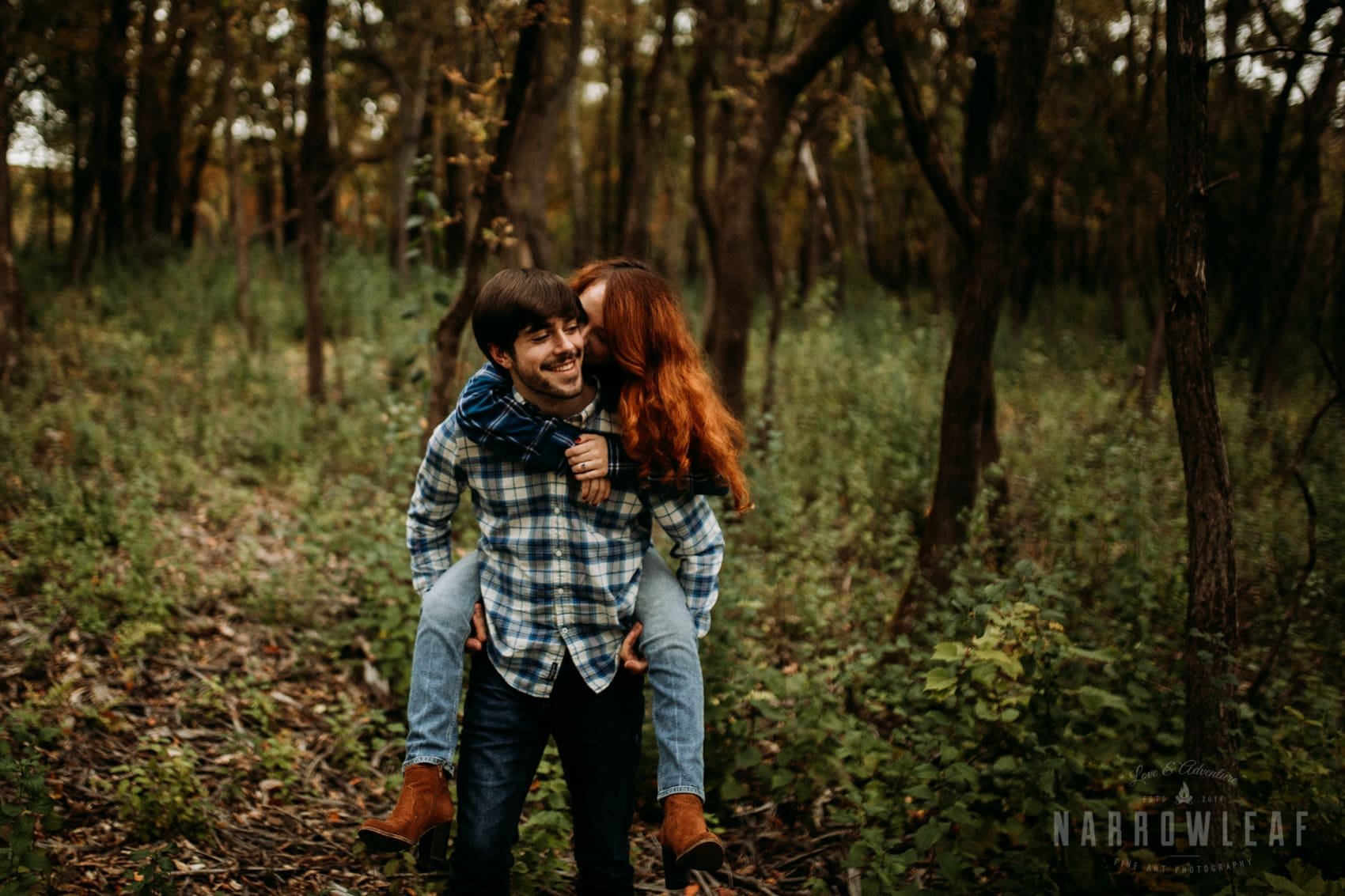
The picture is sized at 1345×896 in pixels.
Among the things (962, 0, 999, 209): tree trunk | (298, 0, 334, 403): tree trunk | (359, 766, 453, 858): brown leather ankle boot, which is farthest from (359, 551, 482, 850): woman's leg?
(298, 0, 334, 403): tree trunk

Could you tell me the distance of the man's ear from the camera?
101 inches

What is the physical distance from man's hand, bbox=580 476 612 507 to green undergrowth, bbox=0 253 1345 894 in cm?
158

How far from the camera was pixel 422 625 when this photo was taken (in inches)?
101

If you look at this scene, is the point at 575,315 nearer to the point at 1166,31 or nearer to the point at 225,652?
the point at 1166,31

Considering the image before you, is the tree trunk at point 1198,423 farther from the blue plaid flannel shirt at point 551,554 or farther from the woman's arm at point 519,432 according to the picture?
the woman's arm at point 519,432

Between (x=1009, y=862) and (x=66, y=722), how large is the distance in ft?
13.7

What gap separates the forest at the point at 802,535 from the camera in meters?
3.37

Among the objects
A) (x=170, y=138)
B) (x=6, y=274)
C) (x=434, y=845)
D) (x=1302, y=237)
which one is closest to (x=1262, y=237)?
(x=1302, y=237)

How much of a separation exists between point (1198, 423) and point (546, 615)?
259 centimetres

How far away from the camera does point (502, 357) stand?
8.46 ft

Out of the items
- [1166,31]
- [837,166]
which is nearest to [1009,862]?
[1166,31]

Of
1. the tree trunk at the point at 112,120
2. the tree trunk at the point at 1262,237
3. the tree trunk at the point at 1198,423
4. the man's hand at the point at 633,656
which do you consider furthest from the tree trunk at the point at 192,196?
the tree trunk at the point at 1198,423

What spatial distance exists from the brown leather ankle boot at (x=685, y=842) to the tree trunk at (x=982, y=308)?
271cm

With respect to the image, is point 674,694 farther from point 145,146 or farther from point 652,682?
point 145,146
